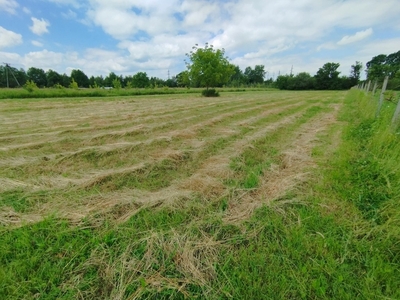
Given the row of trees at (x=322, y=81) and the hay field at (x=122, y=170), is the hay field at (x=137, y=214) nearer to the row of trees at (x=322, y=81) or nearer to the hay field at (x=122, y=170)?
the hay field at (x=122, y=170)

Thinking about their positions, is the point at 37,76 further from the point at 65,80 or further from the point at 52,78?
the point at 65,80

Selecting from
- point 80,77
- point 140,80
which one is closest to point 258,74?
point 140,80

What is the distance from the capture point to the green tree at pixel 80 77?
71125 mm

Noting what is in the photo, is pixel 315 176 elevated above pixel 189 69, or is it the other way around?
pixel 189 69

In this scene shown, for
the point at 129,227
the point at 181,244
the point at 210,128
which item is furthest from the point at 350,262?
the point at 210,128

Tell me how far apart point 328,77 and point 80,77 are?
86354 millimetres

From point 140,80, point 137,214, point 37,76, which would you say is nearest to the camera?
point 137,214

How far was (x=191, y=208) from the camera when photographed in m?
2.33

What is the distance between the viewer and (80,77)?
7181 centimetres

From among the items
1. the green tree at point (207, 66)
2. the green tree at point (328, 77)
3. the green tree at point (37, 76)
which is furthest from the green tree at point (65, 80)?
the green tree at point (328, 77)

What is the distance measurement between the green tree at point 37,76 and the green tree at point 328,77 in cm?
9555

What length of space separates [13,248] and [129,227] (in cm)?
99

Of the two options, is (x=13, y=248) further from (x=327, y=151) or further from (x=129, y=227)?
(x=327, y=151)

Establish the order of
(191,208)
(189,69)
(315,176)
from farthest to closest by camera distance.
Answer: (189,69) < (315,176) < (191,208)
